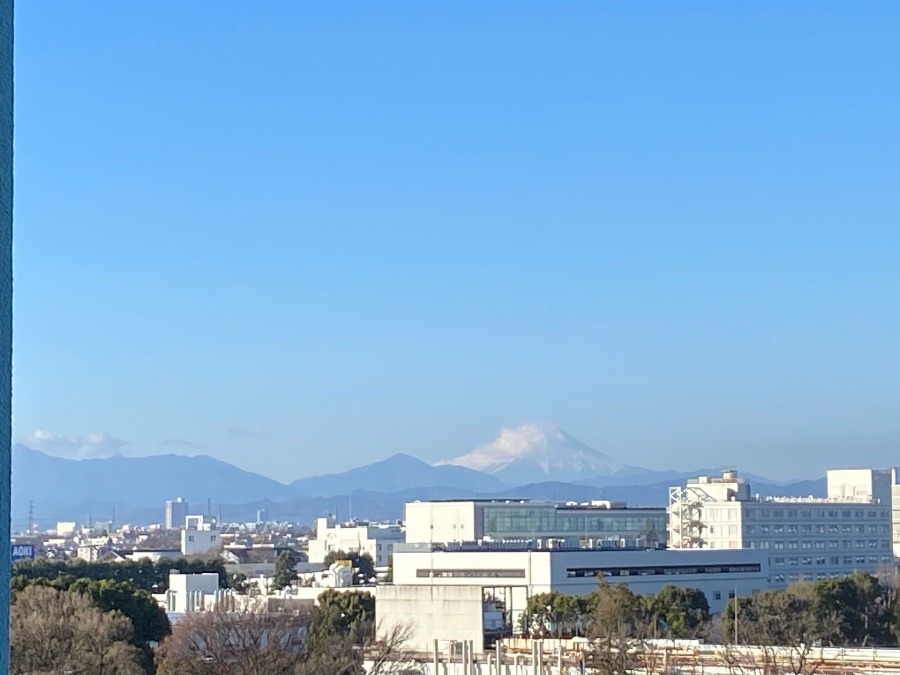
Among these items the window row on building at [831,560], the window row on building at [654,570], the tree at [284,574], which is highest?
the window row on building at [654,570]

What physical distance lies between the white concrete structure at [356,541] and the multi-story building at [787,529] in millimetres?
24068

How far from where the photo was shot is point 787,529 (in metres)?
64.4

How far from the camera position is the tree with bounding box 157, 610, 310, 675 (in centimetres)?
2327

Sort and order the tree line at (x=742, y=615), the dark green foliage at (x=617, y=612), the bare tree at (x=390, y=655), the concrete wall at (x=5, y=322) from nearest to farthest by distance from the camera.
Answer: the concrete wall at (x=5, y=322)
the bare tree at (x=390, y=655)
the tree line at (x=742, y=615)
the dark green foliage at (x=617, y=612)

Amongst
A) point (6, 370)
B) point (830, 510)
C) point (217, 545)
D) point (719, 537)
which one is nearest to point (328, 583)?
point (719, 537)

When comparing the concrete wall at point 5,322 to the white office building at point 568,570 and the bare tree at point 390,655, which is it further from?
the white office building at point 568,570

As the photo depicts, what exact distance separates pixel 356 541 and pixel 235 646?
227 feet

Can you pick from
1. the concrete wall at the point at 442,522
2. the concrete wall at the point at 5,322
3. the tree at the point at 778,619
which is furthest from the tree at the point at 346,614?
the concrete wall at the point at 5,322

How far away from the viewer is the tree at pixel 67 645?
958 inches

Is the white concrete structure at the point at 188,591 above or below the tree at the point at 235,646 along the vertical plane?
below

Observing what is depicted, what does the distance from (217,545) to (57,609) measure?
84.1m

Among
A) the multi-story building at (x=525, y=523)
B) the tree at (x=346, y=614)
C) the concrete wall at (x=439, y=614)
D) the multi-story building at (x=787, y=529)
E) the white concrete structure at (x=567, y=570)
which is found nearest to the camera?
the concrete wall at (x=439, y=614)

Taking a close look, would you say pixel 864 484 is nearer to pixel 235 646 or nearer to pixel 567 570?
pixel 567 570

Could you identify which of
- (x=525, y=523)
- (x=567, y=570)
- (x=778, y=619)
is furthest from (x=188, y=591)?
(x=525, y=523)
